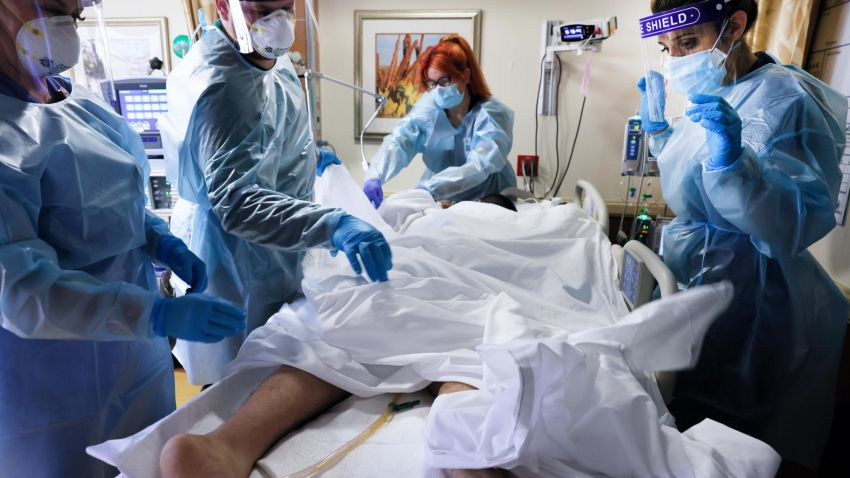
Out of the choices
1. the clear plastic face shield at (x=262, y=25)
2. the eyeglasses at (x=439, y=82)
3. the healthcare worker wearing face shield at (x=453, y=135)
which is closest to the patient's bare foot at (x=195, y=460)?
the clear plastic face shield at (x=262, y=25)

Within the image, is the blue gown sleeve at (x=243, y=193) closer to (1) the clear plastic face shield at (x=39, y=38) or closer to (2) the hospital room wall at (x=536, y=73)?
(1) the clear plastic face shield at (x=39, y=38)

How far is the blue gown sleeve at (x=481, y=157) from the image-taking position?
2.40 m

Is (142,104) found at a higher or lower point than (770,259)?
higher

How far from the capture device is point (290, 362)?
1056 mm

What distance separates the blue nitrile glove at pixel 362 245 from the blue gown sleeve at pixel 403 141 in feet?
5.01

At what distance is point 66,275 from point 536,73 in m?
2.70

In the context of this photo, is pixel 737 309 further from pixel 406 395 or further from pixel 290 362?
pixel 290 362

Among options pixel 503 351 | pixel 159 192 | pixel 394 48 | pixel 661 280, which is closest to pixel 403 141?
pixel 394 48

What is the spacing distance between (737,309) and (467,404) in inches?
38.4

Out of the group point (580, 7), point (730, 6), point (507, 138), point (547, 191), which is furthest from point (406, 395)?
point (580, 7)

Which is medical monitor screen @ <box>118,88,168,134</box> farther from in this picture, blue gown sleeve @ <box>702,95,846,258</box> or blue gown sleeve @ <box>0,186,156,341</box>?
blue gown sleeve @ <box>702,95,846,258</box>

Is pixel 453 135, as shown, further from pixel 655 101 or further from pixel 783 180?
pixel 783 180

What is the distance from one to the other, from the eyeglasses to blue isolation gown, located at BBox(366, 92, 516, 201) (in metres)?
0.04

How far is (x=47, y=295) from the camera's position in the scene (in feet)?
2.46
